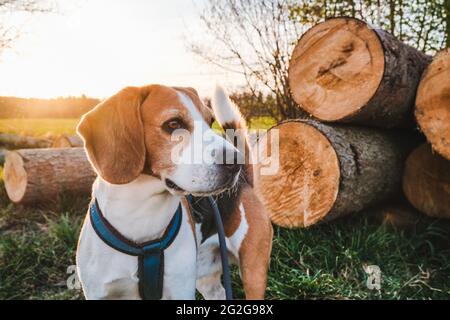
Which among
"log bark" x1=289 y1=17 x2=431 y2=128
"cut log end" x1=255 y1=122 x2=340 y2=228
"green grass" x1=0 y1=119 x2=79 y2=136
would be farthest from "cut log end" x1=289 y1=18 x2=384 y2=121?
"green grass" x1=0 y1=119 x2=79 y2=136

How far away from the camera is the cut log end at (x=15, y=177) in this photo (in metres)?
4.81

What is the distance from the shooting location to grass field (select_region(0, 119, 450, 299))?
2.92 m

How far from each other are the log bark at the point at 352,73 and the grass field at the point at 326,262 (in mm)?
962

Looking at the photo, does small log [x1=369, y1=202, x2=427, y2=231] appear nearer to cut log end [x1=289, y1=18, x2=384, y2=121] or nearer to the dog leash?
cut log end [x1=289, y1=18, x2=384, y2=121]

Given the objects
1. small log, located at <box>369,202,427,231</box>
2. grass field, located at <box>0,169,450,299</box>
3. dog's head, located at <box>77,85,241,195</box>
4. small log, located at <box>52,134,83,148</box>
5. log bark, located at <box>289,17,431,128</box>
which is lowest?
grass field, located at <box>0,169,450,299</box>

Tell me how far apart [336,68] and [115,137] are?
6.93 ft

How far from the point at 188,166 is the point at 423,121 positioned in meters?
2.33

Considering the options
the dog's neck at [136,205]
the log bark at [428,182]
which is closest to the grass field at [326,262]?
the log bark at [428,182]

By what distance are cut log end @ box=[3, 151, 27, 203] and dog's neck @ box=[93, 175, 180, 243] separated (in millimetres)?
3319

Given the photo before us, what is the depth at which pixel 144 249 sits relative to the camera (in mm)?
1876

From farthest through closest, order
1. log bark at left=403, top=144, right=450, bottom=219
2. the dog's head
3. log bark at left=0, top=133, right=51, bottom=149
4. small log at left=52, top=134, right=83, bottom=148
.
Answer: log bark at left=0, top=133, right=51, bottom=149 < small log at left=52, top=134, right=83, bottom=148 < log bark at left=403, top=144, right=450, bottom=219 < the dog's head

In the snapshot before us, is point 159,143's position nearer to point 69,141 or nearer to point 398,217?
point 398,217

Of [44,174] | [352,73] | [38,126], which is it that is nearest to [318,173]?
[352,73]

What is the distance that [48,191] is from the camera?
489cm
